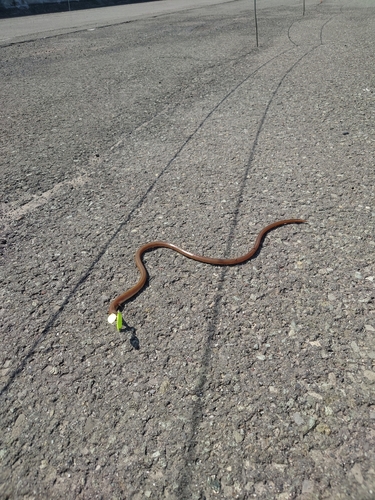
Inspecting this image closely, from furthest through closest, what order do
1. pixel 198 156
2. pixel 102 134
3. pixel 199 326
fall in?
pixel 102 134 < pixel 198 156 < pixel 199 326

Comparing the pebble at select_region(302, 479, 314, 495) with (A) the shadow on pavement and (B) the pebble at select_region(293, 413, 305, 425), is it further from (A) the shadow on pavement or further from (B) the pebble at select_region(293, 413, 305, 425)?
(A) the shadow on pavement

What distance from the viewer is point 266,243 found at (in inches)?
127

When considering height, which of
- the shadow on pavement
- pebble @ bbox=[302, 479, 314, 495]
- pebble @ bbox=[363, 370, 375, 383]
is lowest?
pebble @ bbox=[363, 370, 375, 383]

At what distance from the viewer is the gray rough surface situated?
188 cm

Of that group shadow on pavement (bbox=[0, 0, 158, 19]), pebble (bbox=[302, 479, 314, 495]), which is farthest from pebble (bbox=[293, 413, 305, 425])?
shadow on pavement (bbox=[0, 0, 158, 19])

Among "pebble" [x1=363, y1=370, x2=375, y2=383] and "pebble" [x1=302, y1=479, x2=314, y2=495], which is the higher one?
"pebble" [x1=302, y1=479, x2=314, y2=495]

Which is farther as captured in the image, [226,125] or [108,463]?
[226,125]

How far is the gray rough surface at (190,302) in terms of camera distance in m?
1.88

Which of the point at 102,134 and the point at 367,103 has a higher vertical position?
the point at 102,134

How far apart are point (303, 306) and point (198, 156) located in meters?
2.46

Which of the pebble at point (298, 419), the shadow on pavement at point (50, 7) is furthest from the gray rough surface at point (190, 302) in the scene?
the shadow on pavement at point (50, 7)

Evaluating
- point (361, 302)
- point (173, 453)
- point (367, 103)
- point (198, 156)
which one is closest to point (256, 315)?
point (361, 302)

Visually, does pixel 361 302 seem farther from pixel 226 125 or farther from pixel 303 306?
pixel 226 125

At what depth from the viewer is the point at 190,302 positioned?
272cm
